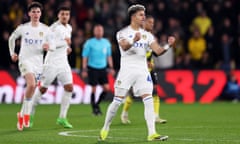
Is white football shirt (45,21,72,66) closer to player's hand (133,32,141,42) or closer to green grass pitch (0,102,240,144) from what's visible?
green grass pitch (0,102,240,144)

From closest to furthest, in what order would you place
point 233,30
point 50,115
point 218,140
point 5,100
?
point 218,140 → point 50,115 → point 5,100 → point 233,30

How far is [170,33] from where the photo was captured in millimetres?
28672

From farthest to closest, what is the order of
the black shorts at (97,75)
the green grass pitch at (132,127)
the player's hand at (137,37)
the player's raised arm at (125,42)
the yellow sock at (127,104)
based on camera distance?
the black shorts at (97,75) → the yellow sock at (127,104) → the green grass pitch at (132,127) → the player's raised arm at (125,42) → the player's hand at (137,37)

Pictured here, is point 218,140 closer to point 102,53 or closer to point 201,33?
point 102,53

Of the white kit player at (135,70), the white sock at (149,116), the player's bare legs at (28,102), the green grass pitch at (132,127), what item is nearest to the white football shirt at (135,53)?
the white kit player at (135,70)

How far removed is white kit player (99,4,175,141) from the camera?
1334 centimetres

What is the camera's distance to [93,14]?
29516mm

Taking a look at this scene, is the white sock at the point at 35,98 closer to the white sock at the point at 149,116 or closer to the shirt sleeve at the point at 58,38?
the shirt sleeve at the point at 58,38

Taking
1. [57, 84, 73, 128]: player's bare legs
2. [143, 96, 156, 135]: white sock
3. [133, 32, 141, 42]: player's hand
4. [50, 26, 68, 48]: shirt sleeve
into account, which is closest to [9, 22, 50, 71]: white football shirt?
[50, 26, 68, 48]: shirt sleeve

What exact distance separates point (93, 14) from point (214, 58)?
16.8 feet

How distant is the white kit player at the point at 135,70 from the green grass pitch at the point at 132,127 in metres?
0.52

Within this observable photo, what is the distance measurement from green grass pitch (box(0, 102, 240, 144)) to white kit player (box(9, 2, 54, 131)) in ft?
2.15

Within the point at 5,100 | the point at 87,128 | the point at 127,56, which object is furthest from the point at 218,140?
the point at 5,100

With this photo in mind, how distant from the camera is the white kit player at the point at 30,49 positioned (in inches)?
647
